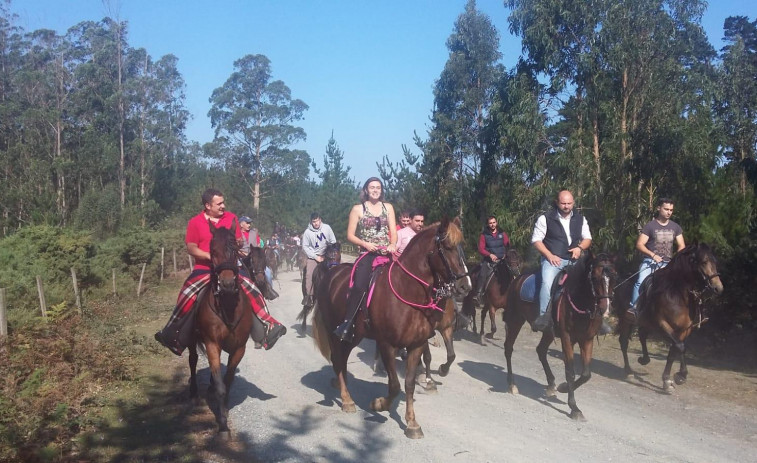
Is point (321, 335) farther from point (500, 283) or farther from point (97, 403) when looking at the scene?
point (500, 283)

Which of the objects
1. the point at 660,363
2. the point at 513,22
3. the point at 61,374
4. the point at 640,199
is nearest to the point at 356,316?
the point at 61,374

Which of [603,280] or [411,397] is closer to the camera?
[411,397]

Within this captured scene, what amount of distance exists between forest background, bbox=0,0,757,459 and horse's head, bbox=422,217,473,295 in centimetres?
436

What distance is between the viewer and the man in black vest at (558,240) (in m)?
8.21

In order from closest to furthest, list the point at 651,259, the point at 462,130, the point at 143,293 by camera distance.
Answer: the point at 651,259, the point at 143,293, the point at 462,130

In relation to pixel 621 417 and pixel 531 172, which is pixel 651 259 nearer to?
pixel 621 417

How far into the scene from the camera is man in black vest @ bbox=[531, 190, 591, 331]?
8.21 metres

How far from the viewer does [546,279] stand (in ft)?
27.3

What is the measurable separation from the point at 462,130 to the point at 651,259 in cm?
2133

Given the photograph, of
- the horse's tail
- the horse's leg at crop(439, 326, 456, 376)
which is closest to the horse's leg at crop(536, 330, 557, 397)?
the horse's leg at crop(439, 326, 456, 376)

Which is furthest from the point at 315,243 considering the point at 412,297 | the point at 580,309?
the point at 580,309

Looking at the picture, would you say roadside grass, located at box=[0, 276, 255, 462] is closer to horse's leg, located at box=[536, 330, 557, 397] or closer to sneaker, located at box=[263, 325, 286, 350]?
sneaker, located at box=[263, 325, 286, 350]

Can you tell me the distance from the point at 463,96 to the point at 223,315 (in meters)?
25.9

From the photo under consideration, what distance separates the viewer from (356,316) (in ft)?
24.3
